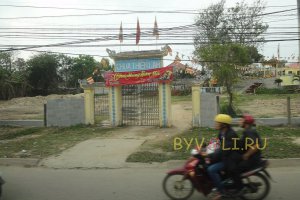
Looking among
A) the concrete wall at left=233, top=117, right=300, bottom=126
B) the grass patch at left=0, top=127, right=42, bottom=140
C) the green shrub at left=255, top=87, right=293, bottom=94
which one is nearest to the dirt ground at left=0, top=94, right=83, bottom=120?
the grass patch at left=0, top=127, right=42, bottom=140

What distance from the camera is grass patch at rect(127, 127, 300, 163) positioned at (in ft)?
35.3

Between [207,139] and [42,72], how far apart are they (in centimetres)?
5150

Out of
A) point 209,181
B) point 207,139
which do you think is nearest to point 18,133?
point 207,139

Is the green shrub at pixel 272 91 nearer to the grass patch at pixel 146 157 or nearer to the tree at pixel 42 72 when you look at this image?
the tree at pixel 42 72

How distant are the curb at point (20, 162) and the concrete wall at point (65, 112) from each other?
8006 mm

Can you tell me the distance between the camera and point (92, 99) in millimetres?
19078

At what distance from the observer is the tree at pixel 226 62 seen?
21.3 meters

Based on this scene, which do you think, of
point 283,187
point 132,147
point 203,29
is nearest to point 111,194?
point 283,187

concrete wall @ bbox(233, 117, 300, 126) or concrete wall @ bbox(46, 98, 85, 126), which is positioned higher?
concrete wall @ bbox(46, 98, 85, 126)

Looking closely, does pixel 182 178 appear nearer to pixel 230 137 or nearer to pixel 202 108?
pixel 230 137

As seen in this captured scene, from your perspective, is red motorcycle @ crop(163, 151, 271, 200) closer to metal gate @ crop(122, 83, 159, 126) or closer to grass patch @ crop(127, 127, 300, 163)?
grass patch @ crop(127, 127, 300, 163)

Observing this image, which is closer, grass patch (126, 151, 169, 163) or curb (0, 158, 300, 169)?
curb (0, 158, 300, 169)

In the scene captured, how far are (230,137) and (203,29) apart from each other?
51.7m

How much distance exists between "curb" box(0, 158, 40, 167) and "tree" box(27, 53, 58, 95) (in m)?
51.0
